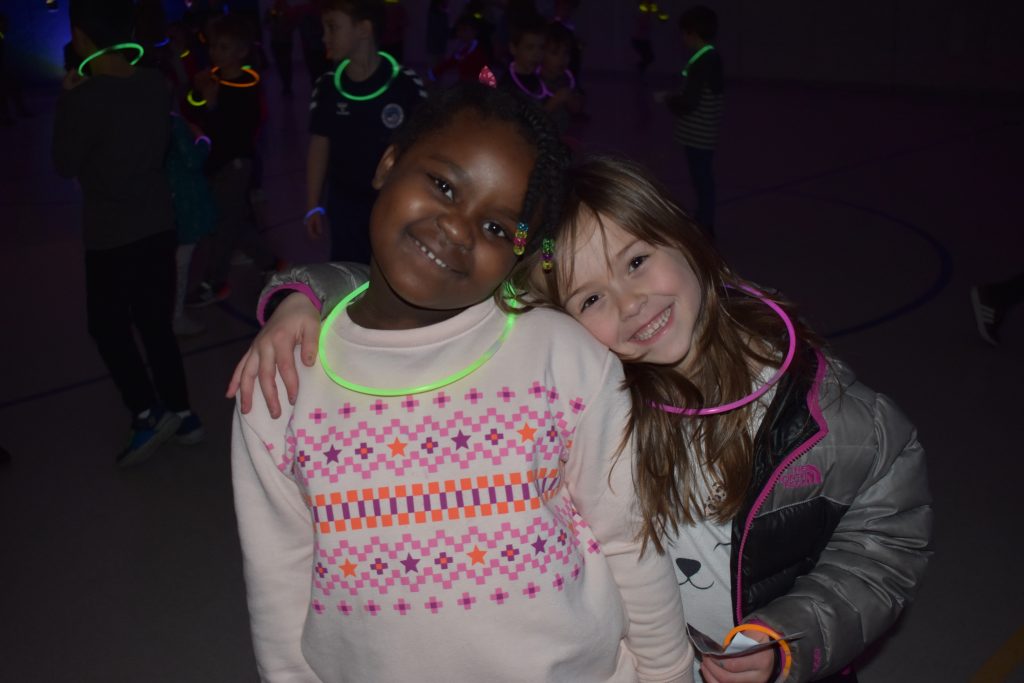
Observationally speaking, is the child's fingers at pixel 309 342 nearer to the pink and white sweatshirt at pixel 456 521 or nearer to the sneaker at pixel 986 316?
the pink and white sweatshirt at pixel 456 521

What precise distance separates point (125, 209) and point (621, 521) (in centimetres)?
276

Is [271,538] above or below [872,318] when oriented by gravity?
above

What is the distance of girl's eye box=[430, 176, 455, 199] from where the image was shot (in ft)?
4.00

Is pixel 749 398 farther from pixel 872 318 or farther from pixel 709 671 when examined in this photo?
pixel 872 318

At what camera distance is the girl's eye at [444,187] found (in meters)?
1.22

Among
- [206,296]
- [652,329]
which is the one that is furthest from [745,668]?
[206,296]

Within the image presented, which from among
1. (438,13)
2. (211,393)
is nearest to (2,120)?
(438,13)

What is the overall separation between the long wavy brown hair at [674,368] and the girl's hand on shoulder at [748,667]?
→ 0.64 ft

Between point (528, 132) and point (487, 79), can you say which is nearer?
point (528, 132)

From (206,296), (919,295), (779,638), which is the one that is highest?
(779,638)

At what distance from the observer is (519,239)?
4.01 feet

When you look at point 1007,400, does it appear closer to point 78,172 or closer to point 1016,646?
point 1016,646

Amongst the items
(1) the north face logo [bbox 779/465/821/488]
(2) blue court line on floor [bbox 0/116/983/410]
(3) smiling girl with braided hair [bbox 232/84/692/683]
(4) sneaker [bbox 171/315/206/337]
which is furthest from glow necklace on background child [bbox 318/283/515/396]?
(4) sneaker [bbox 171/315/206/337]

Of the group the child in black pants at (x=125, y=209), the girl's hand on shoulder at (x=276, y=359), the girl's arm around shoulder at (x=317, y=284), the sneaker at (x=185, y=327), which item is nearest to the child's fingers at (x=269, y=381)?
the girl's hand on shoulder at (x=276, y=359)
